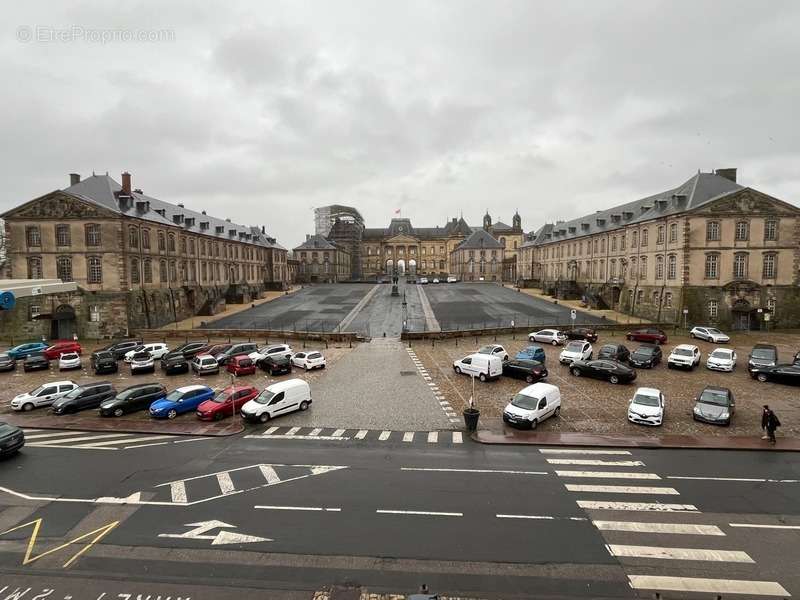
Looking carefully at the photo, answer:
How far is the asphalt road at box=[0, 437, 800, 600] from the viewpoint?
9.16 m

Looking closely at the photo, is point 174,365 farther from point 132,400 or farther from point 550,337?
point 550,337

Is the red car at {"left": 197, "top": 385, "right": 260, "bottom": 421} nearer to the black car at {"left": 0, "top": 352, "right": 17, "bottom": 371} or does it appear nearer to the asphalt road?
the asphalt road

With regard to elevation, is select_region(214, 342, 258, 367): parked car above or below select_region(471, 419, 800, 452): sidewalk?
above

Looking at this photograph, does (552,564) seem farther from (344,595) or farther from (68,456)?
(68,456)

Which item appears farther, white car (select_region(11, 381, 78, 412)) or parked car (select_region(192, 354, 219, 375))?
parked car (select_region(192, 354, 219, 375))

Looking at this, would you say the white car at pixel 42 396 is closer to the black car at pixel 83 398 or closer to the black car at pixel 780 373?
the black car at pixel 83 398

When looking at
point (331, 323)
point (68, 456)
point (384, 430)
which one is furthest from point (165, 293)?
point (384, 430)

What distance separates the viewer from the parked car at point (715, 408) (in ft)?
62.5

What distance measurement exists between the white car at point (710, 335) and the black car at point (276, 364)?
38012mm

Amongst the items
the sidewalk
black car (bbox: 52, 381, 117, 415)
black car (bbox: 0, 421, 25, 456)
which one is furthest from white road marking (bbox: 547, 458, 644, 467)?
black car (bbox: 52, 381, 117, 415)

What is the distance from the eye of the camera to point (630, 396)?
23594 mm

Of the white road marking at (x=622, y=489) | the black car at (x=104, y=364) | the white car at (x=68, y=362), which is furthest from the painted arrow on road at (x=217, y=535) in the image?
the white car at (x=68, y=362)

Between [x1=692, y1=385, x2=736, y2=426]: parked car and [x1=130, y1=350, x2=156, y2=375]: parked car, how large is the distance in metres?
34.3

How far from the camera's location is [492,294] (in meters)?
78.4
